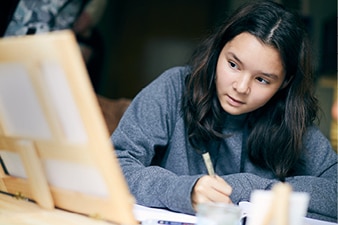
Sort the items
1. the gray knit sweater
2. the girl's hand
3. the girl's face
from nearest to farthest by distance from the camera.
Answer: the girl's hand → the gray knit sweater → the girl's face

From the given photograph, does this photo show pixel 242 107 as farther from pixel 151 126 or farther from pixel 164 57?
pixel 164 57

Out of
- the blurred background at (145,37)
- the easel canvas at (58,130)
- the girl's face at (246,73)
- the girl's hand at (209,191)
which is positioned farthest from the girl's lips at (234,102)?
the blurred background at (145,37)

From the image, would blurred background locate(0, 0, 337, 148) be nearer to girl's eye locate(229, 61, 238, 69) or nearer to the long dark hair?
the long dark hair

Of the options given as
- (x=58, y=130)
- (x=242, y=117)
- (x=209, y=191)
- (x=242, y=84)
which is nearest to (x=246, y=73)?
(x=242, y=84)

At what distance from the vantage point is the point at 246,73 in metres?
1.16

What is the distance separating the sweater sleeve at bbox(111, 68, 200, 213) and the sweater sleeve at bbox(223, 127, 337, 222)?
0.17 m

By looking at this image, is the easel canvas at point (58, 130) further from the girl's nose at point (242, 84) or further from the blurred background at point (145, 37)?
the blurred background at point (145, 37)

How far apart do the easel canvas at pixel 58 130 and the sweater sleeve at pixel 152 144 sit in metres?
0.20

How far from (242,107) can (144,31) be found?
373 centimetres

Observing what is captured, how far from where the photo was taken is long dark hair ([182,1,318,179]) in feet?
4.11

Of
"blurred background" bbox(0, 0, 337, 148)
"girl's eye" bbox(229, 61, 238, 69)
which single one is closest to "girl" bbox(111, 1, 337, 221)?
"girl's eye" bbox(229, 61, 238, 69)

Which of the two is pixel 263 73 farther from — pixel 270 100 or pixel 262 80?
pixel 270 100

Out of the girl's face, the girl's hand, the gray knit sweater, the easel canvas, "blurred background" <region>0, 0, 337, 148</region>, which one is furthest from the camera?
"blurred background" <region>0, 0, 337, 148</region>

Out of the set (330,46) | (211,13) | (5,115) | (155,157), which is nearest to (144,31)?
(211,13)
